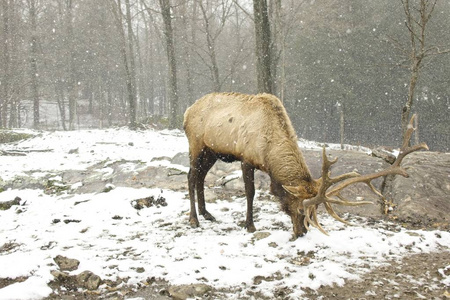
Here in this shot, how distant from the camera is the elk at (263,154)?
440 centimetres

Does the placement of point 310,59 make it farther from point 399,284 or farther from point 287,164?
point 399,284

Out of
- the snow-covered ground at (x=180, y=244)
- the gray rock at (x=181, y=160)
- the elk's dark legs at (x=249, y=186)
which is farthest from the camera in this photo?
the gray rock at (x=181, y=160)

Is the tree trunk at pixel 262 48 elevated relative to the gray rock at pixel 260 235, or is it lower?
elevated

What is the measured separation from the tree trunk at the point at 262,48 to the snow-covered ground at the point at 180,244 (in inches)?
143

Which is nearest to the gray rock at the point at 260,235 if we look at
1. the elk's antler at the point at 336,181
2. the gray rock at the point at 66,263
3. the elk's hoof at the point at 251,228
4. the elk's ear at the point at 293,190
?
the elk's hoof at the point at 251,228

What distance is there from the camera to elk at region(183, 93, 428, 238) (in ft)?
14.4

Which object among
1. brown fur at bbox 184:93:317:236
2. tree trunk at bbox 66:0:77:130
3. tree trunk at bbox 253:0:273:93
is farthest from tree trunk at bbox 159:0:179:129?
brown fur at bbox 184:93:317:236

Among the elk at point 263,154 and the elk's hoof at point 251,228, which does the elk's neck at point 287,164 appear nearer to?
the elk at point 263,154

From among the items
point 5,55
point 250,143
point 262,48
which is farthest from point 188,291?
point 5,55

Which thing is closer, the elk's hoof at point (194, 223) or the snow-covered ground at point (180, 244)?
the snow-covered ground at point (180, 244)

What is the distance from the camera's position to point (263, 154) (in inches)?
201

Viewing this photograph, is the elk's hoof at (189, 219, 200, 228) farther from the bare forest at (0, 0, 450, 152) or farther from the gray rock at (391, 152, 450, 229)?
the bare forest at (0, 0, 450, 152)

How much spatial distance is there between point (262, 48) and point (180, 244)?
240 inches

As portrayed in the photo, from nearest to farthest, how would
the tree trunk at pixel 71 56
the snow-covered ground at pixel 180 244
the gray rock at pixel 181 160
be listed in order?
the snow-covered ground at pixel 180 244 → the gray rock at pixel 181 160 → the tree trunk at pixel 71 56
